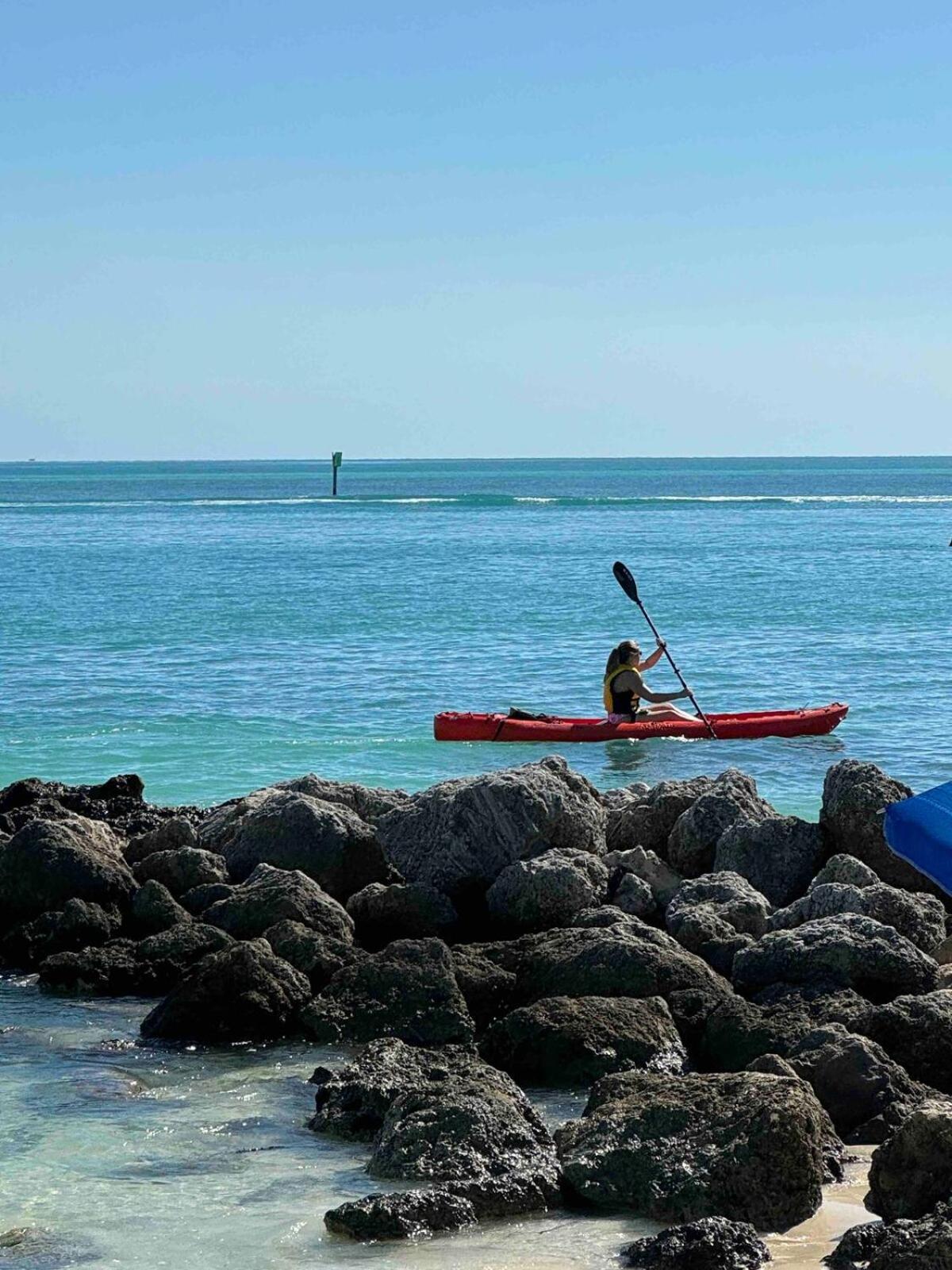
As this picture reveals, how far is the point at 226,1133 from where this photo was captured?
8102mm

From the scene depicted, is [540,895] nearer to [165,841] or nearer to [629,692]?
[165,841]

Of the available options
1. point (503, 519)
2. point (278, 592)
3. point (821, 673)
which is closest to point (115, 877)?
point (821, 673)

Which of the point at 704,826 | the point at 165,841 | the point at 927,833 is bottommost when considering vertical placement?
the point at 165,841

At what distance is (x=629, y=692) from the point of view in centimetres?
2041

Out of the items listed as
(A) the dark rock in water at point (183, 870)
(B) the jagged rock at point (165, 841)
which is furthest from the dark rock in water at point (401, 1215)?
(B) the jagged rock at point (165, 841)

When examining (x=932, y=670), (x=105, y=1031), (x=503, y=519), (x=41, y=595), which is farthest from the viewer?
(x=503, y=519)

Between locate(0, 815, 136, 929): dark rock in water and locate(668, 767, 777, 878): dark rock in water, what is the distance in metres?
3.54

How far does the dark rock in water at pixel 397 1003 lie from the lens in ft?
30.1

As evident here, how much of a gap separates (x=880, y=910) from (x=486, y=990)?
2321 mm

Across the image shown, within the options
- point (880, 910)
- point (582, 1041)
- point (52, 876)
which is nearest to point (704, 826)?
point (880, 910)

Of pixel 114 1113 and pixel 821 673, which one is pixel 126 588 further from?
pixel 114 1113

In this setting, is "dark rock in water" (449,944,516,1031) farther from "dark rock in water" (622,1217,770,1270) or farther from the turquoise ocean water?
the turquoise ocean water

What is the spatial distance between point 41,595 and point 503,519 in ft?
136

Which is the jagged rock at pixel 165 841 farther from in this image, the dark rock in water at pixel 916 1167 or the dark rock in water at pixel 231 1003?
the dark rock in water at pixel 916 1167
